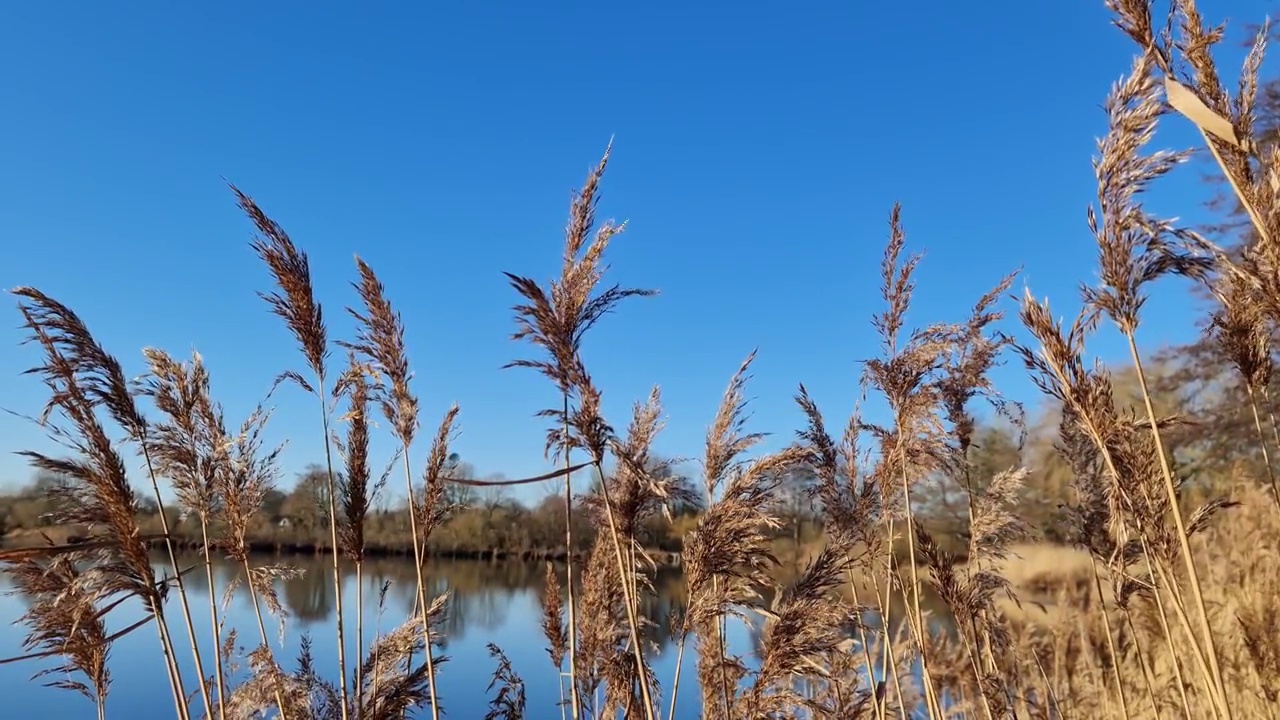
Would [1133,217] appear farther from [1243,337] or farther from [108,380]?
[108,380]

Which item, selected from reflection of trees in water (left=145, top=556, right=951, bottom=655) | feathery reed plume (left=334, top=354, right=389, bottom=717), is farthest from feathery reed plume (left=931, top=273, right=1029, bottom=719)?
reflection of trees in water (left=145, top=556, right=951, bottom=655)

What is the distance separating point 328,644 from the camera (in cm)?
1271

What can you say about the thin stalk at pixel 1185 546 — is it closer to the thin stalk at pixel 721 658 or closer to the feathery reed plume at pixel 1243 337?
the feathery reed plume at pixel 1243 337

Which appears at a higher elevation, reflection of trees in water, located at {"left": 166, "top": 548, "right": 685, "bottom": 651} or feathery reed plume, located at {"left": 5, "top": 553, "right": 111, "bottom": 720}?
feathery reed plume, located at {"left": 5, "top": 553, "right": 111, "bottom": 720}

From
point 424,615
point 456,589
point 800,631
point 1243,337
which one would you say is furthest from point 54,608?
point 456,589

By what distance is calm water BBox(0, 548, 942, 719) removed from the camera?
9820 millimetres

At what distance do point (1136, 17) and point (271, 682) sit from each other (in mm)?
3832

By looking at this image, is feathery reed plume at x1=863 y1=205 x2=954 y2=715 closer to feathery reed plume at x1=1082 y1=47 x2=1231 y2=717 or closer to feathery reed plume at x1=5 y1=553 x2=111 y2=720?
feathery reed plume at x1=1082 y1=47 x2=1231 y2=717

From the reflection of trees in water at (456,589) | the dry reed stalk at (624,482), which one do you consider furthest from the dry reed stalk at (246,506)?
the reflection of trees in water at (456,589)

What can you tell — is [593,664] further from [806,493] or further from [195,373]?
[195,373]

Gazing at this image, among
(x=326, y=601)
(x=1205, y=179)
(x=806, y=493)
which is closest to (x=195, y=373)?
(x=806, y=493)

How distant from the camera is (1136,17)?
2.03 metres

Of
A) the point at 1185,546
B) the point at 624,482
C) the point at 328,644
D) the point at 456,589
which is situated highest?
the point at 624,482

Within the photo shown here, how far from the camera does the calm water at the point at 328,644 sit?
32.2ft
